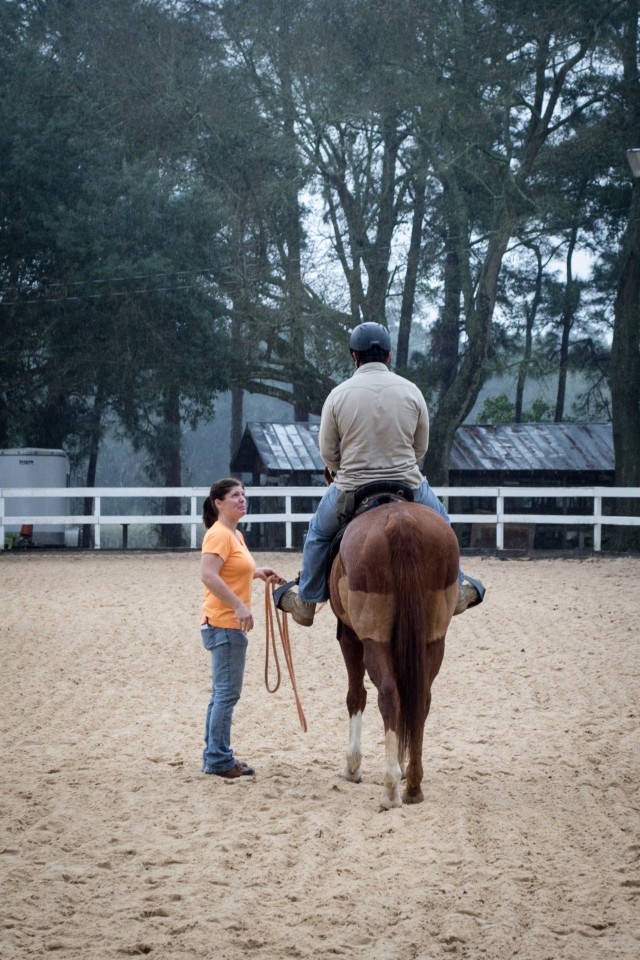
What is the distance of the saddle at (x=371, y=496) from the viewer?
529 cm

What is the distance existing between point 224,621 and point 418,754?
122 cm

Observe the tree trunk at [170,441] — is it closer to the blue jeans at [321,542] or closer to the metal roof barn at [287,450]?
the metal roof barn at [287,450]

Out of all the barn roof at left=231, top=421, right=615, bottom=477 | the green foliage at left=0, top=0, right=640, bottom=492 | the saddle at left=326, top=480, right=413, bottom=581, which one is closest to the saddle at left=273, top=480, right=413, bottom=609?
the saddle at left=326, top=480, right=413, bottom=581

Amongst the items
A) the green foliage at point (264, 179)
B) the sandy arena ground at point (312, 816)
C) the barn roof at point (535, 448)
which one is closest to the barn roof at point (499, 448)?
the barn roof at point (535, 448)

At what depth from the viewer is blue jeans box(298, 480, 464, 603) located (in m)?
5.50

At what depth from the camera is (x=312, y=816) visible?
476 cm

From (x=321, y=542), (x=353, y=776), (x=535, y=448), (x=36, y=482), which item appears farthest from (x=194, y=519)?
(x=353, y=776)

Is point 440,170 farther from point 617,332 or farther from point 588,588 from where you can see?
point 588,588

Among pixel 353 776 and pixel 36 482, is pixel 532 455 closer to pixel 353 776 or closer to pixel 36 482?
pixel 36 482

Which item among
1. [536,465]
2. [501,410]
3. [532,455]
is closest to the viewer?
[536,465]

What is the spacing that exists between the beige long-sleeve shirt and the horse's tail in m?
0.57

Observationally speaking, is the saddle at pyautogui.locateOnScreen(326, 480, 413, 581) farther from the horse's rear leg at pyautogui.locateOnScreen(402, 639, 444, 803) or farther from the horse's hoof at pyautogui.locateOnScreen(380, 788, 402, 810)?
the horse's hoof at pyautogui.locateOnScreen(380, 788, 402, 810)

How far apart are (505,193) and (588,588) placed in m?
14.6

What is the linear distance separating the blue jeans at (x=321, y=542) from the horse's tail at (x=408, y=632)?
0.62 metres
